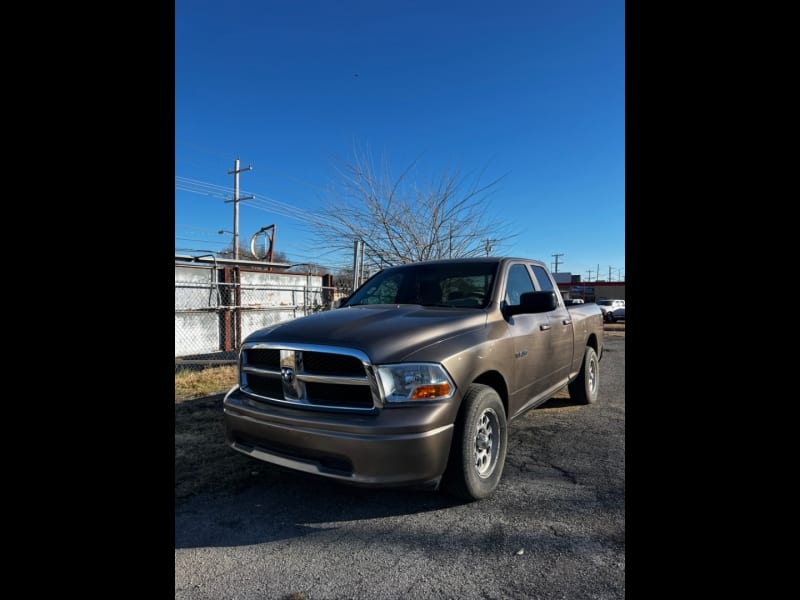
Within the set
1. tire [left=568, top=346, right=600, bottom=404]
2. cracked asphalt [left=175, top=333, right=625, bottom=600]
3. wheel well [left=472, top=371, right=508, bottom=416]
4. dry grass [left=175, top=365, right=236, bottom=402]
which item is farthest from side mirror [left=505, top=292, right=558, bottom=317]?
dry grass [left=175, top=365, right=236, bottom=402]

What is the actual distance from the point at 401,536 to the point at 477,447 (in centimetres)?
80

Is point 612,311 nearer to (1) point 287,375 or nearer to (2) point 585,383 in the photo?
(2) point 585,383

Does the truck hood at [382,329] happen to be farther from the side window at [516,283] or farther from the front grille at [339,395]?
the side window at [516,283]

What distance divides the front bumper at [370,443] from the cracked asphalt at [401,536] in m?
0.22

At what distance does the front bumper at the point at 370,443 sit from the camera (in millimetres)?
2410

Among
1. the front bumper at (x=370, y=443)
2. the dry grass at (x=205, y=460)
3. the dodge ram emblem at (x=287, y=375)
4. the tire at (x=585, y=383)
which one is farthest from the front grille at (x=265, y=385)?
the tire at (x=585, y=383)

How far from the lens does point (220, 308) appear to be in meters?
9.11
